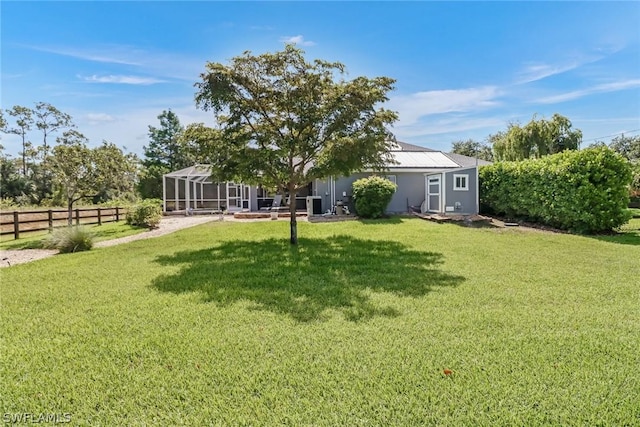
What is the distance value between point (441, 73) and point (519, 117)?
1565 cm

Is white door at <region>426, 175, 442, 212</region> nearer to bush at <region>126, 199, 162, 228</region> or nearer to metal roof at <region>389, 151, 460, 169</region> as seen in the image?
metal roof at <region>389, 151, 460, 169</region>

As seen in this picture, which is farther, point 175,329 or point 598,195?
point 598,195

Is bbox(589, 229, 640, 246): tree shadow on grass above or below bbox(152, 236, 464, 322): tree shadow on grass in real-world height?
above

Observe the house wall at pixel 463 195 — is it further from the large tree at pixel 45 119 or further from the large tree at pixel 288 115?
the large tree at pixel 45 119

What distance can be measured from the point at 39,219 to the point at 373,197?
1489 centimetres

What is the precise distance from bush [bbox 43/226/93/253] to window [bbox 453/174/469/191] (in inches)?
618

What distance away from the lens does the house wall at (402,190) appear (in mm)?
19891

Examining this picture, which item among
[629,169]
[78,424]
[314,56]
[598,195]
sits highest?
[314,56]

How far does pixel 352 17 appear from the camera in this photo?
33.9 ft

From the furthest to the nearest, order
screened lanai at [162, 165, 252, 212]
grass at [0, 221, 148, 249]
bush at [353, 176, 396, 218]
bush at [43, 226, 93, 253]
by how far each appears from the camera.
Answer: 1. screened lanai at [162, 165, 252, 212]
2. bush at [353, 176, 396, 218]
3. grass at [0, 221, 148, 249]
4. bush at [43, 226, 93, 253]

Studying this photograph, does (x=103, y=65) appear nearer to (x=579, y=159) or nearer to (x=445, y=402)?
(x=445, y=402)

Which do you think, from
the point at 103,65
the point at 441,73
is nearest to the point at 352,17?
the point at 441,73

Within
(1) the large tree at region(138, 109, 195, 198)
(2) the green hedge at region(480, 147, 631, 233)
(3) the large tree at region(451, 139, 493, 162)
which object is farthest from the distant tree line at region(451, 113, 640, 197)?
(1) the large tree at region(138, 109, 195, 198)

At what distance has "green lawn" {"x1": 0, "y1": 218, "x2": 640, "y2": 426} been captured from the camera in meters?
2.64
